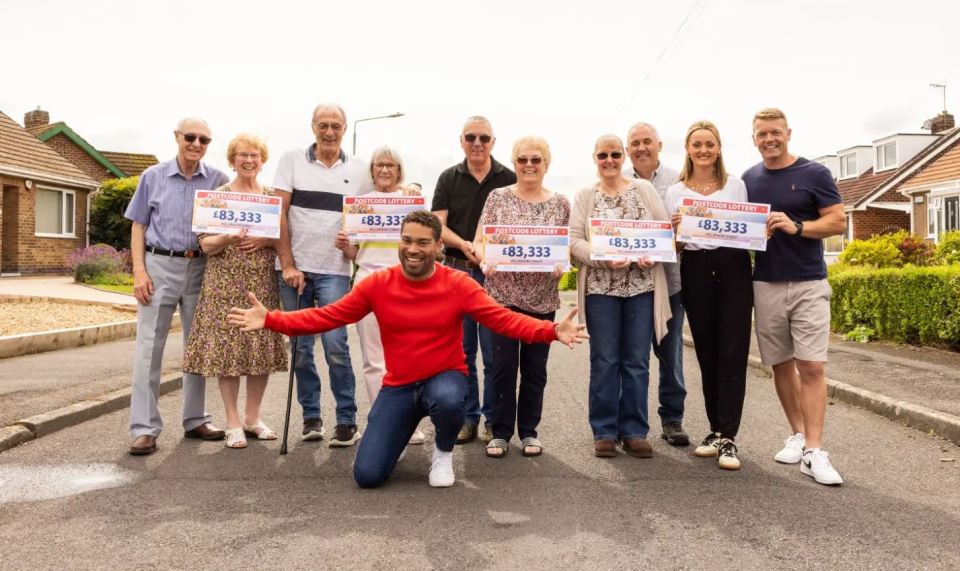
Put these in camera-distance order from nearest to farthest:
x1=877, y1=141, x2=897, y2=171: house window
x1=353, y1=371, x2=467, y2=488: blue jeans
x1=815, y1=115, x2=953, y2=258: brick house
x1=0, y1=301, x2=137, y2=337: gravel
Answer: x1=353, y1=371, x2=467, y2=488: blue jeans < x1=0, y1=301, x2=137, y2=337: gravel < x1=815, y1=115, x2=953, y2=258: brick house < x1=877, y1=141, x2=897, y2=171: house window

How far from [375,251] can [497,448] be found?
5.61 feet

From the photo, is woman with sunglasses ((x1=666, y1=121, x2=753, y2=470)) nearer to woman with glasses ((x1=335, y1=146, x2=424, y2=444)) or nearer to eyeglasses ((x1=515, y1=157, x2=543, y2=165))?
eyeglasses ((x1=515, y1=157, x2=543, y2=165))

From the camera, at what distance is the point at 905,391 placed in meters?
8.26

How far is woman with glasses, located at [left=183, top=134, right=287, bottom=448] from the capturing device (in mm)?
5867

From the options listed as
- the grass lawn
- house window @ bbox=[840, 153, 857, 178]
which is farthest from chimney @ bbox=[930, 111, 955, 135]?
the grass lawn

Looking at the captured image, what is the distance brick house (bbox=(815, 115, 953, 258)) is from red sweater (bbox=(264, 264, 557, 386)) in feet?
111

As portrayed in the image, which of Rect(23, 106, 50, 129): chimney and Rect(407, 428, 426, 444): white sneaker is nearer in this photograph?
Rect(407, 428, 426, 444): white sneaker

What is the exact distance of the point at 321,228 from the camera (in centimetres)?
607

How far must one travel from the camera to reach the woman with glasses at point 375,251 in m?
6.04

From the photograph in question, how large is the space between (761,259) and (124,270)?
76.9 feet

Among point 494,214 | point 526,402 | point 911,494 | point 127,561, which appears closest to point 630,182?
point 494,214

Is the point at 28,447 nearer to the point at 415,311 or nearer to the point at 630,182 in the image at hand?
the point at 415,311

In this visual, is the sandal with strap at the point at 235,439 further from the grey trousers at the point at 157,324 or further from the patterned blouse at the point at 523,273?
the patterned blouse at the point at 523,273

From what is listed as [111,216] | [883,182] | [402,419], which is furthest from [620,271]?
[883,182]
